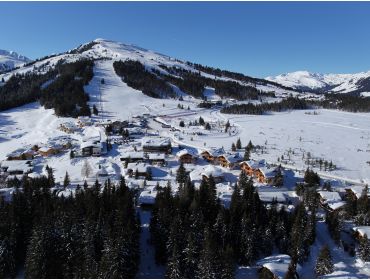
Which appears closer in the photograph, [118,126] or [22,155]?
[22,155]

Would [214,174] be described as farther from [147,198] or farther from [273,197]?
[147,198]

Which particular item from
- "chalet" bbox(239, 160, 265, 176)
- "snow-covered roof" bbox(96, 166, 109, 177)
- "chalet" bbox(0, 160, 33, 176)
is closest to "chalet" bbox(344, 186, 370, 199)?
"chalet" bbox(239, 160, 265, 176)

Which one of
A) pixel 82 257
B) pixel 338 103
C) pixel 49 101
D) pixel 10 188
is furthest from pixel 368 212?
pixel 338 103

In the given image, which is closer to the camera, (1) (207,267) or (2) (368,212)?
(1) (207,267)

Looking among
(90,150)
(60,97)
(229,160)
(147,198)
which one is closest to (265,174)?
(229,160)

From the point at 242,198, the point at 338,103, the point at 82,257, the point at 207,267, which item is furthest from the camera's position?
the point at 338,103

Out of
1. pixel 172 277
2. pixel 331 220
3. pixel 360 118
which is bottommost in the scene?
pixel 172 277

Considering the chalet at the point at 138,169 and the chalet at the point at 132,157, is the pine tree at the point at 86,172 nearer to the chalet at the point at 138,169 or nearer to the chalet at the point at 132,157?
the chalet at the point at 138,169

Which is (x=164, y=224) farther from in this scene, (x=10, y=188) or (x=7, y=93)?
(x=7, y=93)
